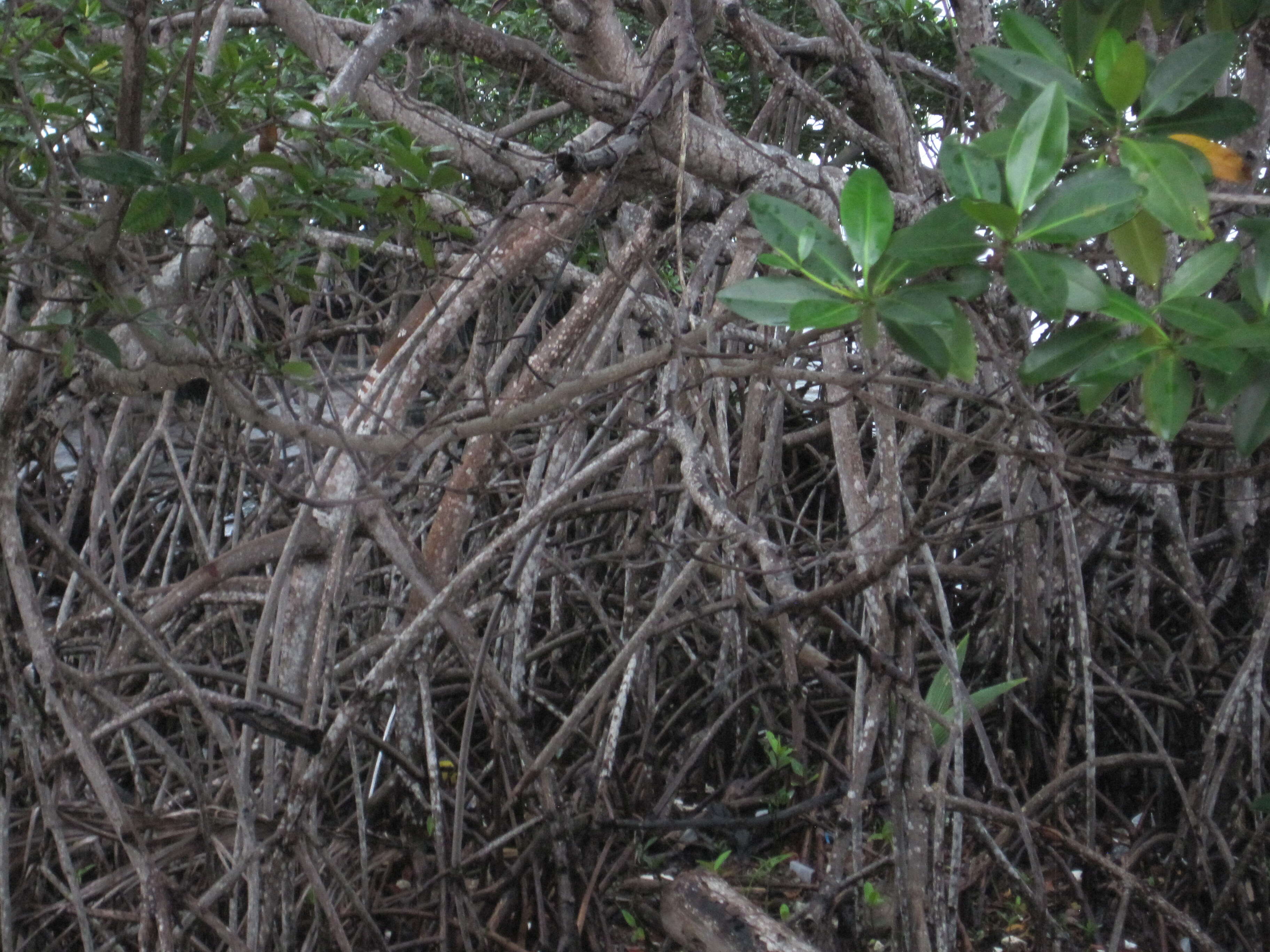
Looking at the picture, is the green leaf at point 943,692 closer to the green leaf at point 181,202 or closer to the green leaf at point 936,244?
the green leaf at point 936,244

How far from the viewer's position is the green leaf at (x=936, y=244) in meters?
0.77

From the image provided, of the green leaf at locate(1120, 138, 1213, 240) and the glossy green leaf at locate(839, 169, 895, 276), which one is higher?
the green leaf at locate(1120, 138, 1213, 240)

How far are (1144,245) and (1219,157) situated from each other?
0.11 m

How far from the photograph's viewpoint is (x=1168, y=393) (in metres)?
0.80

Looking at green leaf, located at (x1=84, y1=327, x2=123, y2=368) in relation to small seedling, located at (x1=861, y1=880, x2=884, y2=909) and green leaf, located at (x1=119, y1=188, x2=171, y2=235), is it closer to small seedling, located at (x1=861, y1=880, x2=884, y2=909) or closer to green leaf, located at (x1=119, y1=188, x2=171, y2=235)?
green leaf, located at (x1=119, y1=188, x2=171, y2=235)

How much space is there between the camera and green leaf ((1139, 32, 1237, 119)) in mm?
833

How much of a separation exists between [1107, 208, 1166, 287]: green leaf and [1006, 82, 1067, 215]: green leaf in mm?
150

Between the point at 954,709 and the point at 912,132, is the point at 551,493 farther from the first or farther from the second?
the point at 912,132

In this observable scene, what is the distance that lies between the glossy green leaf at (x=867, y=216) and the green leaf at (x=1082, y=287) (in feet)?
0.41

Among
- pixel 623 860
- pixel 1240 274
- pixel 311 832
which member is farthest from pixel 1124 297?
pixel 623 860

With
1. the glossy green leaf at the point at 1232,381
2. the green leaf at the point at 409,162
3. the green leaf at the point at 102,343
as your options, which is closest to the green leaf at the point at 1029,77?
the glossy green leaf at the point at 1232,381

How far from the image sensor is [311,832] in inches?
65.1

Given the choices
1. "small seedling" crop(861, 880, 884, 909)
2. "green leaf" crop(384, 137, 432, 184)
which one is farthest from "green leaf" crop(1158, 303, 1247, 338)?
"small seedling" crop(861, 880, 884, 909)

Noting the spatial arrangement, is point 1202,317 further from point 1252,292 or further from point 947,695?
point 947,695
